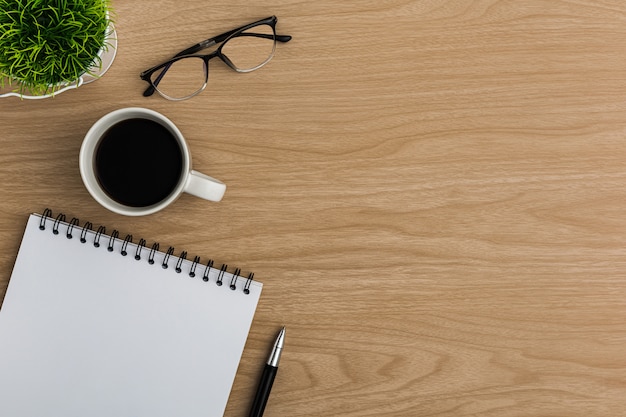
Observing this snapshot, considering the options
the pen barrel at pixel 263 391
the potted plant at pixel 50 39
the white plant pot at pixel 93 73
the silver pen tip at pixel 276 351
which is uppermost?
the potted plant at pixel 50 39

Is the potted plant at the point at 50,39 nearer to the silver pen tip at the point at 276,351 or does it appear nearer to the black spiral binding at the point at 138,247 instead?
the black spiral binding at the point at 138,247

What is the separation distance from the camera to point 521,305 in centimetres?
80

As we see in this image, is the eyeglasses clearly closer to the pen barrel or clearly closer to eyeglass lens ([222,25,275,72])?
eyeglass lens ([222,25,275,72])

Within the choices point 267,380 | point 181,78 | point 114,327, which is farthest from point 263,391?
point 181,78

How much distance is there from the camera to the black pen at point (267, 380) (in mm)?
771

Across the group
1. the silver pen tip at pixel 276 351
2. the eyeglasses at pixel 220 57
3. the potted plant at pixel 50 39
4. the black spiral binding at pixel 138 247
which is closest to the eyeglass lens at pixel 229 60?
the eyeglasses at pixel 220 57

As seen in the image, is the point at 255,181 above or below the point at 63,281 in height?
above

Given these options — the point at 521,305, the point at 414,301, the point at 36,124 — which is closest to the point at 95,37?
the point at 36,124

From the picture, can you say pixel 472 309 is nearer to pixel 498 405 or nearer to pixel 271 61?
pixel 498 405

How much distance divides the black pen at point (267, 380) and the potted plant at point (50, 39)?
1.44 feet

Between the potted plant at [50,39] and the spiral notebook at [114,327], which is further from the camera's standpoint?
the spiral notebook at [114,327]

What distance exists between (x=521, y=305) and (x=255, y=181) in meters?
0.42

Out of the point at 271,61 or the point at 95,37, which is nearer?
the point at 95,37

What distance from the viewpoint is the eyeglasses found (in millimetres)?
762
